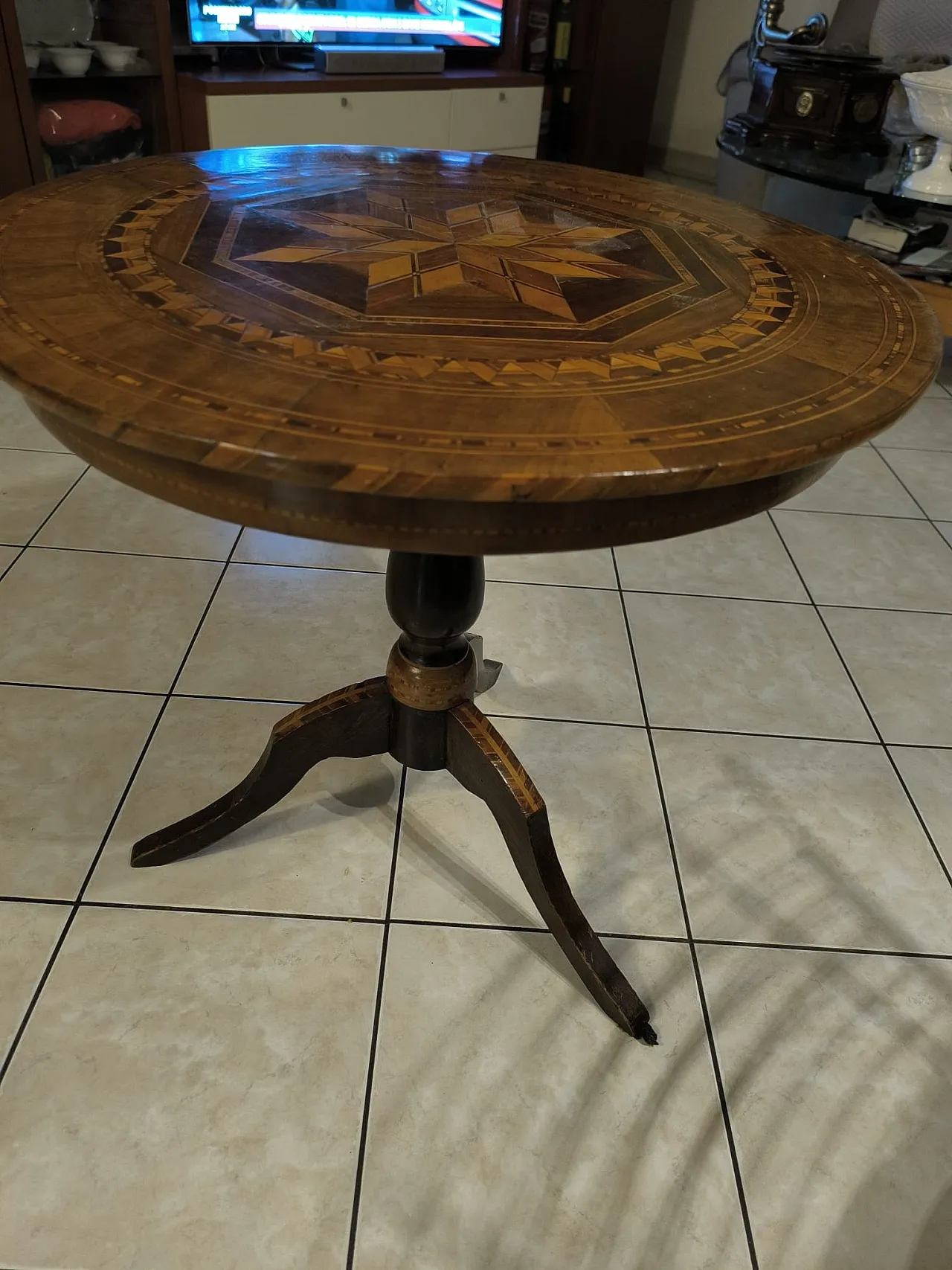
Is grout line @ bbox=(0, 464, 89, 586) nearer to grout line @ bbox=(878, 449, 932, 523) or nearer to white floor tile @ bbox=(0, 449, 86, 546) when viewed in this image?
white floor tile @ bbox=(0, 449, 86, 546)

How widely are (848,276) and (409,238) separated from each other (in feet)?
1.54

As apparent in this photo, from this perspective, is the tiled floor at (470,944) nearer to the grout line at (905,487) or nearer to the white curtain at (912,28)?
the grout line at (905,487)

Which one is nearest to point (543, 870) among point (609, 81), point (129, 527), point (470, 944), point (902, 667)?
point (470, 944)

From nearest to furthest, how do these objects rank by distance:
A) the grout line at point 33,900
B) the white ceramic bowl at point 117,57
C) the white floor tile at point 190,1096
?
the white floor tile at point 190,1096 → the grout line at point 33,900 → the white ceramic bowl at point 117,57

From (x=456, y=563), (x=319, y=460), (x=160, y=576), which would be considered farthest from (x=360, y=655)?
(x=319, y=460)

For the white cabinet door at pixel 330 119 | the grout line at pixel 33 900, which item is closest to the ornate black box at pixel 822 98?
the white cabinet door at pixel 330 119

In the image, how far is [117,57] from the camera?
2.64 m

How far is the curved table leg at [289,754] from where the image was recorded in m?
1.12

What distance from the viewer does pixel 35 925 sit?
1.09 m

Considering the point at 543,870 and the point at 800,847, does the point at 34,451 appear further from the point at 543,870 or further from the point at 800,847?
the point at 800,847

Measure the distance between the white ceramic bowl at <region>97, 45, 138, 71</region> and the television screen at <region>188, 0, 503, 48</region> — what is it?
0.61 ft

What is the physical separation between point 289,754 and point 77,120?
238 cm

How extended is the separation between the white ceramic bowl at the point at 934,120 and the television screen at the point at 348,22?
1.67 meters

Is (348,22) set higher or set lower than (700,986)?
higher
